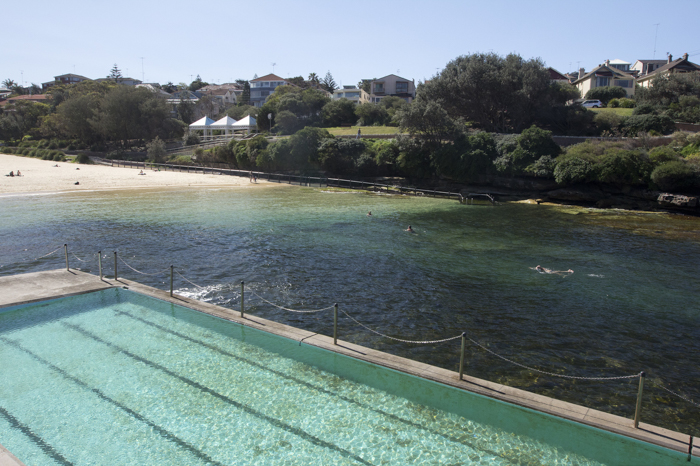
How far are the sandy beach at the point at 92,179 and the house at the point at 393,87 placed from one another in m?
62.3

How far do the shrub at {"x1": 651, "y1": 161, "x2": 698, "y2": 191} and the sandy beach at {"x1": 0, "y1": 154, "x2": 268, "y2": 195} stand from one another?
45.1 m

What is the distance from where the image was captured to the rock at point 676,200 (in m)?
38.1

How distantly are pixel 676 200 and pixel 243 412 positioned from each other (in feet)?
146

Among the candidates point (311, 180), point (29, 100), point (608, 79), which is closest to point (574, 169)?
point (311, 180)

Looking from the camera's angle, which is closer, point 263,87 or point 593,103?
point 593,103

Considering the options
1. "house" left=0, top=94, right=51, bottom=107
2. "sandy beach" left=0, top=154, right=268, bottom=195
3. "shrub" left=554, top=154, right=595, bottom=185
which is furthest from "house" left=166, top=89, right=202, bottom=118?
"shrub" left=554, top=154, right=595, bottom=185

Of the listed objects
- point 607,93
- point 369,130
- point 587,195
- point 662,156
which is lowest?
point 587,195

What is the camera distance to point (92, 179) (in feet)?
183

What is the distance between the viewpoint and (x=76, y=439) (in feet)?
23.7

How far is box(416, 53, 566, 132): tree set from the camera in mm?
55281

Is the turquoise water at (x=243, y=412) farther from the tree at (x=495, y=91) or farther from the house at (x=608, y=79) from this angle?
the house at (x=608, y=79)

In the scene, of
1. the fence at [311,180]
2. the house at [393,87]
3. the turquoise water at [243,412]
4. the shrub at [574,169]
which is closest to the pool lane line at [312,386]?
the turquoise water at [243,412]

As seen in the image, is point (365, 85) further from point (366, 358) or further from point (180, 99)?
point (366, 358)

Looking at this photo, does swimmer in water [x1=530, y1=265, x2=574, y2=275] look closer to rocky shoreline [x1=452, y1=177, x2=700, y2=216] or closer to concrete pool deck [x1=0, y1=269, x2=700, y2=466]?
concrete pool deck [x1=0, y1=269, x2=700, y2=466]
